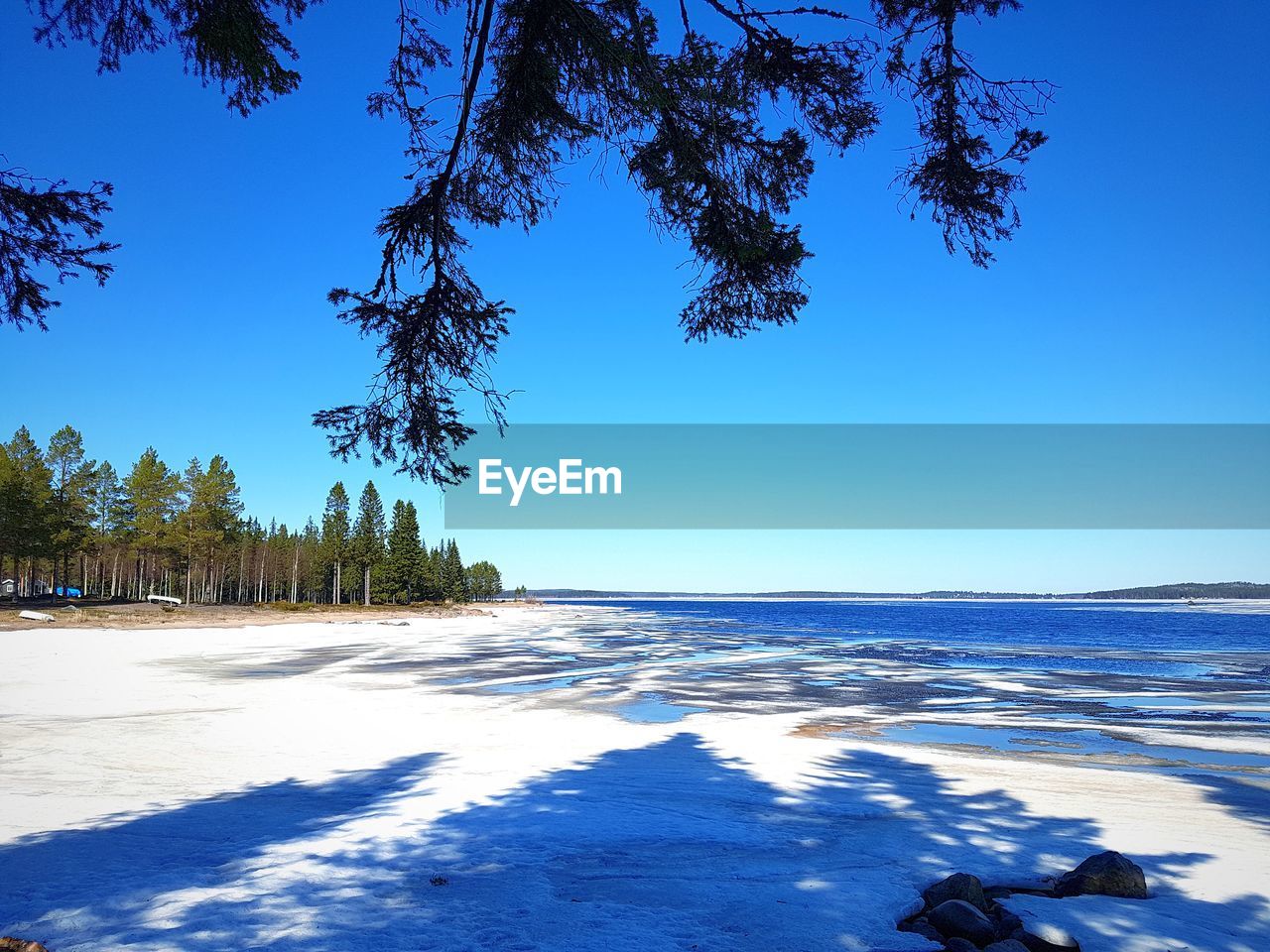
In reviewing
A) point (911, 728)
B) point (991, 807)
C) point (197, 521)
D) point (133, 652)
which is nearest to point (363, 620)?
point (197, 521)

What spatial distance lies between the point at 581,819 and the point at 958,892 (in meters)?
3.38

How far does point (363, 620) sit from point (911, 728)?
46.7m

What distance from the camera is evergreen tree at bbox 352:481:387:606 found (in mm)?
76375

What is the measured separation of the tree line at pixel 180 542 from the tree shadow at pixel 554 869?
4679cm

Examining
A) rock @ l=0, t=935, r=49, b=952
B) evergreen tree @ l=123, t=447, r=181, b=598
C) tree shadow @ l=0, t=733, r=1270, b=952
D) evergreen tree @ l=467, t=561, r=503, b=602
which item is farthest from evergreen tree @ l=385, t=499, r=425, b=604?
rock @ l=0, t=935, r=49, b=952

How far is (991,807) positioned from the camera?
736 centimetres

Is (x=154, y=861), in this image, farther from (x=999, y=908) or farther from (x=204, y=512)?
(x=204, y=512)

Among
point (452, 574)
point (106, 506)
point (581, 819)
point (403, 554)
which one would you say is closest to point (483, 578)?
point (452, 574)

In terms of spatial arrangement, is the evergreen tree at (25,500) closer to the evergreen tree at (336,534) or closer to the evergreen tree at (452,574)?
the evergreen tree at (336,534)

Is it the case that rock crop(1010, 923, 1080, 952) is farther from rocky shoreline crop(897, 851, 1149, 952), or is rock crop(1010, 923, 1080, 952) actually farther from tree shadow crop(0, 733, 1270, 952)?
tree shadow crop(0, 733, 1270, 952)

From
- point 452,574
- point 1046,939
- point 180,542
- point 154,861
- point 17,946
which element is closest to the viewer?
point 17,946

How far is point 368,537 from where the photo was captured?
253 ft

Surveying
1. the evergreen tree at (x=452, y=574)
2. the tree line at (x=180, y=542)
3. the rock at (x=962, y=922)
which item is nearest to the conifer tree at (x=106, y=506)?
the tree line at (x=180, y=542)

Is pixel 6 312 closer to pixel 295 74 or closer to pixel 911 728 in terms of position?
pixel 295 74
